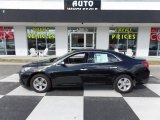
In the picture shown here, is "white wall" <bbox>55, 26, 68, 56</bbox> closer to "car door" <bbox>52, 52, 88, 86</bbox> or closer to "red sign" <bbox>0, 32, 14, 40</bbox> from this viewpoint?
"red sign" <bbox>0, 32, 14, 40</bbox>

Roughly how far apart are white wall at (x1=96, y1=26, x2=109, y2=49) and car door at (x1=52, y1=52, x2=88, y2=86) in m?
11.3

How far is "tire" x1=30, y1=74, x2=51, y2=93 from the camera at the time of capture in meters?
6.10

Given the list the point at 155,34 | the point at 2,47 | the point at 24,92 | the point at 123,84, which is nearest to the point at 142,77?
the point at 123,84

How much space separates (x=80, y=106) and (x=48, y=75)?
1.79 meters

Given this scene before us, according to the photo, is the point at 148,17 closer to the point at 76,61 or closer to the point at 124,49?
the point at 124,49

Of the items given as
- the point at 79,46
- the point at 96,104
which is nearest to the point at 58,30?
the point at 79,46

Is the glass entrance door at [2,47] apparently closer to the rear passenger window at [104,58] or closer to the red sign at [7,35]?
the red sign at [7,35]

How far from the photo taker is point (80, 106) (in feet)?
16.3

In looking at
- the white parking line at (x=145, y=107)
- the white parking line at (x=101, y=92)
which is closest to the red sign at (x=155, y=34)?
the white parking line at (x=101, y=92)

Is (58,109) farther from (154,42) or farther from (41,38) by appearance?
(154,42)

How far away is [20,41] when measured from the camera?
17188 mm

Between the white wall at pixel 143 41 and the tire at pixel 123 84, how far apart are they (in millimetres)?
12135

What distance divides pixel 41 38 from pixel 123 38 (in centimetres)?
855

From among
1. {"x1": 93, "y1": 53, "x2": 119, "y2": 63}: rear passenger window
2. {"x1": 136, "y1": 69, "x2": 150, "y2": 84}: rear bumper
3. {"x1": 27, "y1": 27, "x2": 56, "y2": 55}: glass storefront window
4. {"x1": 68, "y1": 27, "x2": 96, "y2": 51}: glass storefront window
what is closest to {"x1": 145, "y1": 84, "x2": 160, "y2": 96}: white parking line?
{"x1": 136, "y1": 69, "x2": 150, "y2": 84}: rear bumper
